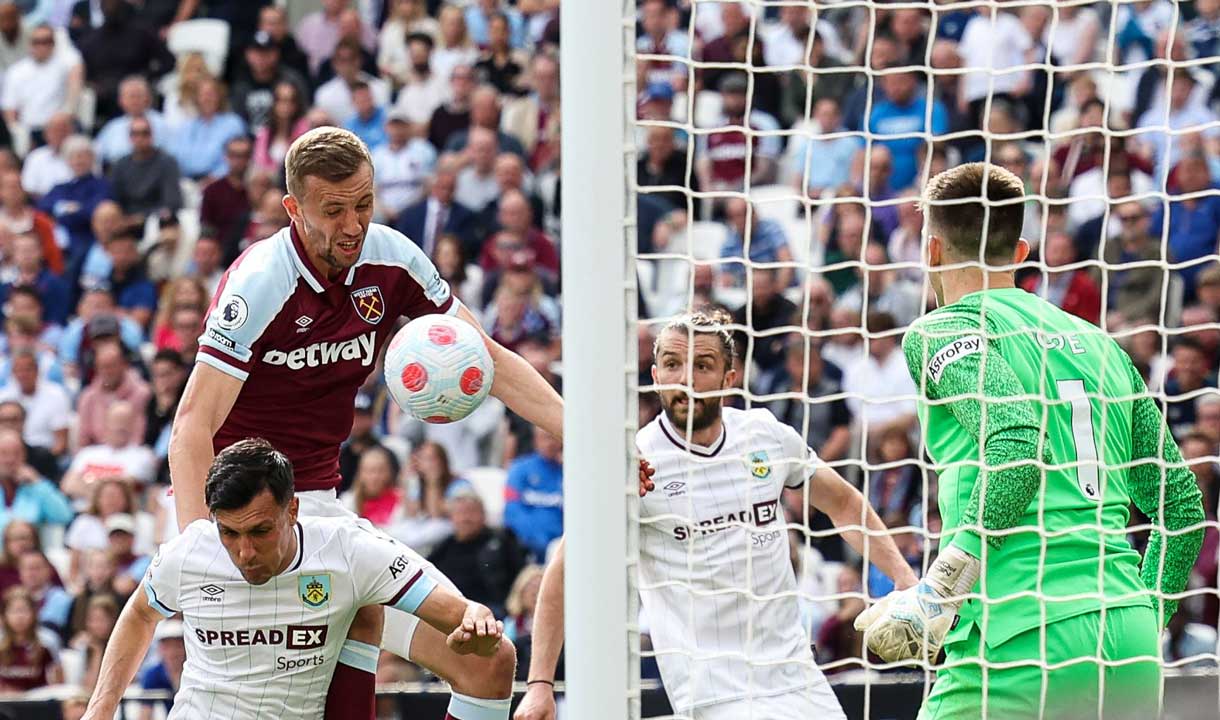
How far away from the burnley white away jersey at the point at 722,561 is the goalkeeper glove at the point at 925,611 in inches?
45.9

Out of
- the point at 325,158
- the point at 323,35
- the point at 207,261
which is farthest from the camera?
the point at 323,35

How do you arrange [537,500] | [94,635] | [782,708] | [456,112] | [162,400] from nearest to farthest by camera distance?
1. [782,708]
2. [94,635]
3. [537,500]
4. [162,400]
5. [456,112]

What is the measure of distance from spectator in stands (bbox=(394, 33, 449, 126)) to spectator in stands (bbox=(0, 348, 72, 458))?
319cm

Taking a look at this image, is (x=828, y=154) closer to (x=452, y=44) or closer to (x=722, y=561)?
(x=452, y=44)

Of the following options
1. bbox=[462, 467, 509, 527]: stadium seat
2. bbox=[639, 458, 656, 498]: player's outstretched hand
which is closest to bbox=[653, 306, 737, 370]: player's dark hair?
bbox=[639, 458, 656, 498]: player's outstretched hand

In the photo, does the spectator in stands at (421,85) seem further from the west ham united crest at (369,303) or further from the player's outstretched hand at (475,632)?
the player's outstretched hand at (475,632)

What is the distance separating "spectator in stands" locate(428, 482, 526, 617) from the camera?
9.63 m

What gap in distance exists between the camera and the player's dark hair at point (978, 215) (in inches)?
177

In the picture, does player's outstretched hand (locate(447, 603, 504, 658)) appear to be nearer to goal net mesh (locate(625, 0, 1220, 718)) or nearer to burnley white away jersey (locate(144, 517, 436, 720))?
burnley white away jersey (locate(144, 517, 436, 720))

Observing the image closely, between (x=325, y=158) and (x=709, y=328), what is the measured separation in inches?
49.6

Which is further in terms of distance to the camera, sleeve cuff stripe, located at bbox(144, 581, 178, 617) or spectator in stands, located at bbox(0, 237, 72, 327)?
spectator in stands, located at bbox(0, 237, 72, 327)

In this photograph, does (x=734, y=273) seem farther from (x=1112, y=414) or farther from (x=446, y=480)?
(x=1112, y=414)

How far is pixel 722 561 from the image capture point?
5617 mm

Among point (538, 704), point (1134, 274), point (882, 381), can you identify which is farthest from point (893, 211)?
point (538, 704)
